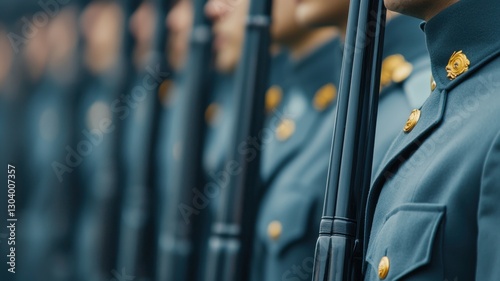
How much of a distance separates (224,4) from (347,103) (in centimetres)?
182

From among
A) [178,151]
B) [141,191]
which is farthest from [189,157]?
[141,191]

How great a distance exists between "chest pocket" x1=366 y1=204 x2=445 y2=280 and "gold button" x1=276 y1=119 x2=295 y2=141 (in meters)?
1.57

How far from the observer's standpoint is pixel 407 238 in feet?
4.96

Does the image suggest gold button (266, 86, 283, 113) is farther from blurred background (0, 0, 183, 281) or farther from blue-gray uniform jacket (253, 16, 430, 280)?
blurred background (0, 0, 183, 281)

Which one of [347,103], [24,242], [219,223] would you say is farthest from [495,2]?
[24,242]

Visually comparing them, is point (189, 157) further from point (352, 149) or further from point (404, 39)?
point (352, 149)

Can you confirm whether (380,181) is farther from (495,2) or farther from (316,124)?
(316,124)

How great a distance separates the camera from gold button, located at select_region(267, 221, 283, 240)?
2918 millimetres

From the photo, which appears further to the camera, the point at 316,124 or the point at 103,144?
the point at 103,144

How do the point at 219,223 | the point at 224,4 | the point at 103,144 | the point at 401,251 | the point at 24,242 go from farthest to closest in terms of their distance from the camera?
the point at 24,242 < the point at 103,144 < the point at 224,4 < the point at 219,223 < the point at 401,251

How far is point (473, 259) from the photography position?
143 cm

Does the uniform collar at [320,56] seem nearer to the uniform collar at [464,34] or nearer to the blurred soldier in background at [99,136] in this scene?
the blurred soldier in background at [99,136]

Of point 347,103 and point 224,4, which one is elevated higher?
point 224,4

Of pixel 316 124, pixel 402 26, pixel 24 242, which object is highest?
pixel 402 26
